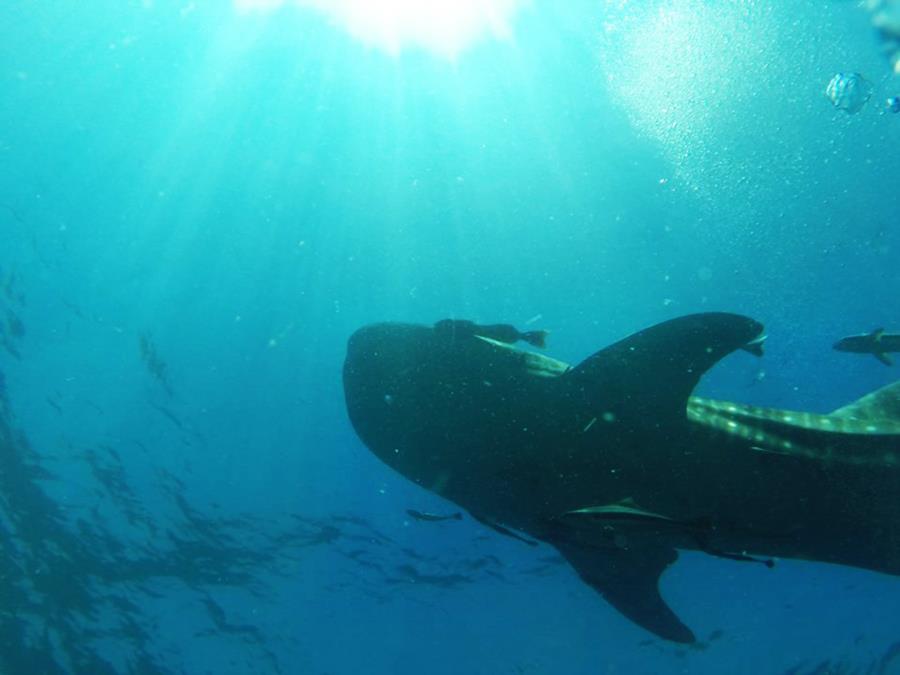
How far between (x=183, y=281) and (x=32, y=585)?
1653 centimetres

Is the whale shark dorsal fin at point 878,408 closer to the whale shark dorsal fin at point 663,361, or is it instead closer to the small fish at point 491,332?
the whale shark dorsal fin at point 663,361

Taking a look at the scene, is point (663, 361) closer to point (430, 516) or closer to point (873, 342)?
point (430, 516)

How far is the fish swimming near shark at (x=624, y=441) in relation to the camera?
4777 mm

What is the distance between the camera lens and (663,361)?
185 inches

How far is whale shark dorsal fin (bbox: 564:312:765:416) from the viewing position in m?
4.53

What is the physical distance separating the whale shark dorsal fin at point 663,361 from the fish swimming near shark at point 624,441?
0.04 ft

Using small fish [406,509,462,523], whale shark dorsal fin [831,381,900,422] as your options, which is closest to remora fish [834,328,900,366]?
whale shark dorsal fin [831,381,900,422]

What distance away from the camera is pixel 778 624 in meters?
21.6

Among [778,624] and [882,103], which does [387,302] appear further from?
[778,624]

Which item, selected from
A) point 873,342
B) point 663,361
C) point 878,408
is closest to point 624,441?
point 663,361

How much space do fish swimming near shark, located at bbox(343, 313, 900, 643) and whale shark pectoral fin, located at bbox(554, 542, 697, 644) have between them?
119cm

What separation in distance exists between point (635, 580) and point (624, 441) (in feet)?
7.58

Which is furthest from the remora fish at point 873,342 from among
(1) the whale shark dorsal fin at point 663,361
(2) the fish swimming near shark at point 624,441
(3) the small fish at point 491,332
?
(3) the small fish at point 491,332

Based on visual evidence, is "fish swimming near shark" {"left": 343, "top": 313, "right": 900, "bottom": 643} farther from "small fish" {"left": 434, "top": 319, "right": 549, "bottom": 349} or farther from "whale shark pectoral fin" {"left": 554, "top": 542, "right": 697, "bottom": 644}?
"whale shark pectoral fin" {"left": 554, "top": 542, "right": 697, "bottom": 644}
